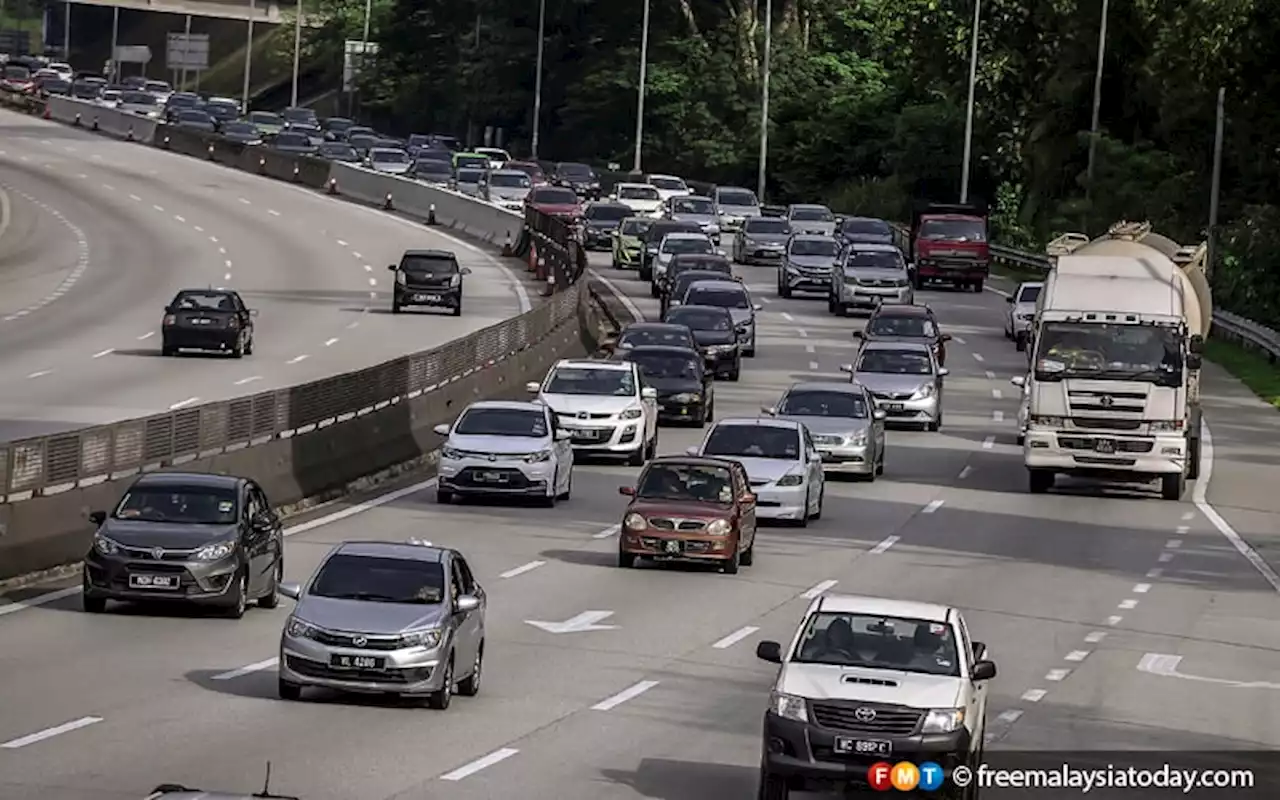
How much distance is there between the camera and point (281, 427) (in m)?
38.5

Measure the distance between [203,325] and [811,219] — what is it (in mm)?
44730

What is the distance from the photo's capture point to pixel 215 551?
27.5 m

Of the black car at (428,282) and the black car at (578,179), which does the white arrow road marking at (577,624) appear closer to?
the black car at (428,282)

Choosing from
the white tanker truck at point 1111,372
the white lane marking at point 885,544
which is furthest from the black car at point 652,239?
the white lane marking at point 885,544

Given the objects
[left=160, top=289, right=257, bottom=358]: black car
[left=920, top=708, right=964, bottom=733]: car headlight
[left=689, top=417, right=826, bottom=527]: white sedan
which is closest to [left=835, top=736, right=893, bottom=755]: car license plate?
[left=920, top=708, right=964, bottom=733]: car headlight

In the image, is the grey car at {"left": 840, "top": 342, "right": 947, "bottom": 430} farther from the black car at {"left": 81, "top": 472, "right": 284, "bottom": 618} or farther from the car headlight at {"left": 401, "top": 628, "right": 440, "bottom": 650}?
the car headlight at {"left": 401, "top": 628, "right": 440, "bottom": 650}

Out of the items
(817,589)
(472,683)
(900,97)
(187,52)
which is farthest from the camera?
(187,52)

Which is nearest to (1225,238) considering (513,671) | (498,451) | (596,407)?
(596,407)

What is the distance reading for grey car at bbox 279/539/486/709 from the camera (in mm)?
22547

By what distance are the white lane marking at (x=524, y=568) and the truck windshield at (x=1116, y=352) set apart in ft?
38.8

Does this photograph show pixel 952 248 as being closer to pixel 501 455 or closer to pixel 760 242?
pixel 760 242

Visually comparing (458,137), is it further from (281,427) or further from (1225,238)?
(281,427)

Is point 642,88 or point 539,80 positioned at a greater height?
point 539,80

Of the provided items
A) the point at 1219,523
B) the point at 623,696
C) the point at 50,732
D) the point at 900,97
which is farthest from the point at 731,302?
the point at 900,97
